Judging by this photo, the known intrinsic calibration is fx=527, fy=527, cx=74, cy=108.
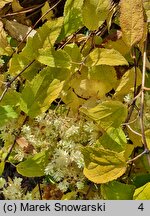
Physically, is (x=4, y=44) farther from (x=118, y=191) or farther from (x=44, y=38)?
(x=118, y=191)

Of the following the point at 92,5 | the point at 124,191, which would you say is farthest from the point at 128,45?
the point at 124,191

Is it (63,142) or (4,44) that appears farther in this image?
(4,44)

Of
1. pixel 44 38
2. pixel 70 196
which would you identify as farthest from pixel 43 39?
pixel 70 196

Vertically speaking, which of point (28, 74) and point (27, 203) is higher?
point (28, 74)

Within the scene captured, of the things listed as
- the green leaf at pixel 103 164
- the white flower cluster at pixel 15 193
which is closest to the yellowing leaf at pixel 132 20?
the green leaf at pixel 103 164

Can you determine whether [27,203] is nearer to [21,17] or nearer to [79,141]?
[79,141]

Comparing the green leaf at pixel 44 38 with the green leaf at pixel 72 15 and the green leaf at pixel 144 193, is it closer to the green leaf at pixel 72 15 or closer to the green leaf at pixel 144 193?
the green leaf at pixel 72 15
